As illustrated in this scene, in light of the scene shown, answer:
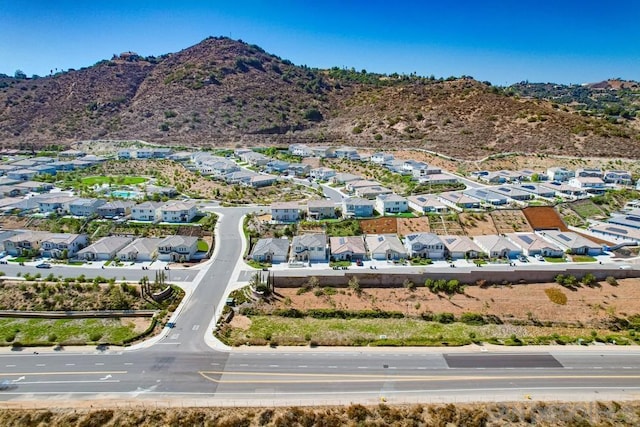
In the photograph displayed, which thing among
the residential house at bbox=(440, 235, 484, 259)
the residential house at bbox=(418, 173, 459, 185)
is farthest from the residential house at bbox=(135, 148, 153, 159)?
the residential house at bbox=(440, 235, 484, 259)

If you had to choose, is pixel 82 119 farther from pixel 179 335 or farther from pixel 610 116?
pixel 610 116

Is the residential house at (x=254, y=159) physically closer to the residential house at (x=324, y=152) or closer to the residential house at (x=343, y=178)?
the residential house at (x=324, y=152)

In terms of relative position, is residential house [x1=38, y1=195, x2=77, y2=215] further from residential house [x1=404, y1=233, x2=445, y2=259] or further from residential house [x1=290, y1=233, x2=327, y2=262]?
residential house [x1=404, y1=233, x2=445, y2=259]

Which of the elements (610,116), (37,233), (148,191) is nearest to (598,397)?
(37,233)

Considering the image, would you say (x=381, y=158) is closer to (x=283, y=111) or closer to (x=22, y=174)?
(x=283, y=111)

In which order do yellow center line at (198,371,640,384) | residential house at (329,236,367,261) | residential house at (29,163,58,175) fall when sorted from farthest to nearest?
residential house at (29,163,58,175)
residential house at (329,236,367,261)
yellow center line at (198,371,640,384)

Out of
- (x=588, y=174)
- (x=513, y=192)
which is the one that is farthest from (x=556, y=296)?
(x=588, y=174)
